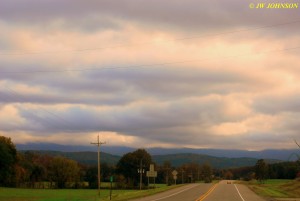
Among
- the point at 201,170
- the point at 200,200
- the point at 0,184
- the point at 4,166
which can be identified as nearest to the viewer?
the point at 200,200

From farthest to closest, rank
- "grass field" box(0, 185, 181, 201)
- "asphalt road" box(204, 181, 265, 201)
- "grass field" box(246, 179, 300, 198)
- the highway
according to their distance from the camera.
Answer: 1. "grass field" box(246, 179, 300, 198)
2. "grass field" box(0, 185, 181, 201)
3. the highway
4. "asphalt road" box(204, 181, 265, 201)

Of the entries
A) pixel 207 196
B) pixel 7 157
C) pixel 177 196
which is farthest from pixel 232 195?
pixel 7 157

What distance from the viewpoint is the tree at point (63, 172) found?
5571 inches

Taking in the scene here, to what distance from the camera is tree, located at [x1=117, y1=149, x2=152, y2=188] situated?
143250 millimetres

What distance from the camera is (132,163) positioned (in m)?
145

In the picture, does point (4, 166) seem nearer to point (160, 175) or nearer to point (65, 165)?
point (65, 165)

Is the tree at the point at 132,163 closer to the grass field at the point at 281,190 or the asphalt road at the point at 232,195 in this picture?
the grass field at the point at 281,190

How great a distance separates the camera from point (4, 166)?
106500 millimetres

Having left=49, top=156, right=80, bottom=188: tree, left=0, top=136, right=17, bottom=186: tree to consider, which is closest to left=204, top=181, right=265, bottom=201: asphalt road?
left=0, top=136, right=17, bottom=186: tree

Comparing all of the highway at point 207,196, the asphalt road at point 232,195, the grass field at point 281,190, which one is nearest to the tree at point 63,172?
the grass field at point 281,190

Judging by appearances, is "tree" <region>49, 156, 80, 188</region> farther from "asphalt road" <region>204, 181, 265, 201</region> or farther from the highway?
"asphalt road" <region>204, 181, 265, 201</region>

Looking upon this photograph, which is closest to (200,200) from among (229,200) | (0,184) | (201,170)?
(229,200)

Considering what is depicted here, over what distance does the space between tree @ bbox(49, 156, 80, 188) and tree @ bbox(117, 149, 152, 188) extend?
1416 cm

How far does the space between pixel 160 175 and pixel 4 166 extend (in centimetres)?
7745
